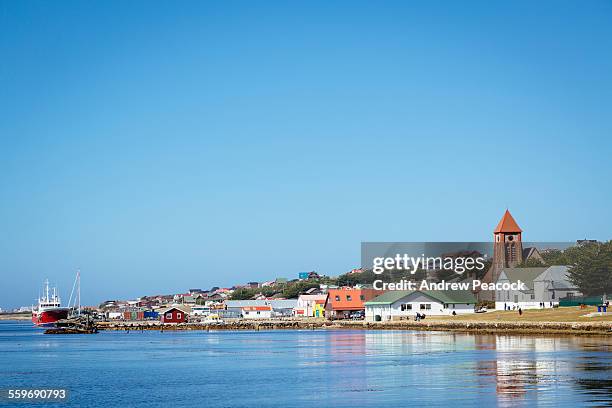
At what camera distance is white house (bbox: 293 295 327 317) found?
170750 millimetres

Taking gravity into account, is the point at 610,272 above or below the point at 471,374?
above

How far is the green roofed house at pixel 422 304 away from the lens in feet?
412

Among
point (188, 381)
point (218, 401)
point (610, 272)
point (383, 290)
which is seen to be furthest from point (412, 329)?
point (218, 401)

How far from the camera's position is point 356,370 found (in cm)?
4875

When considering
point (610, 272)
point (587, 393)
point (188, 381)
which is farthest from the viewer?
point (610, 272)

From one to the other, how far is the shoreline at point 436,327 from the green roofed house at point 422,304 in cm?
547

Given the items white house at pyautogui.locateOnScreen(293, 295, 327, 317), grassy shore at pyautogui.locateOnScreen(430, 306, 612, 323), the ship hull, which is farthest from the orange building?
the ship hull

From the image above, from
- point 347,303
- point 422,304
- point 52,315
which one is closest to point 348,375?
point 422,304

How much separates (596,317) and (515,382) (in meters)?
42.5

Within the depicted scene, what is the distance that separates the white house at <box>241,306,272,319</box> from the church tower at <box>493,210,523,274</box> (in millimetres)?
51861

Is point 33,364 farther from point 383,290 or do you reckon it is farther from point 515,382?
point 383,290

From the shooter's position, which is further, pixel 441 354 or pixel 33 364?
pixel 33 364

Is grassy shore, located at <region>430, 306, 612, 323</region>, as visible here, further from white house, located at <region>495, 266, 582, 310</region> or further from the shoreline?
white house, located at <region>495, 266, 582, 310</region>

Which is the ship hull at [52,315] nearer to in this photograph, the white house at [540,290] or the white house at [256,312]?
the white house at [256,312]
